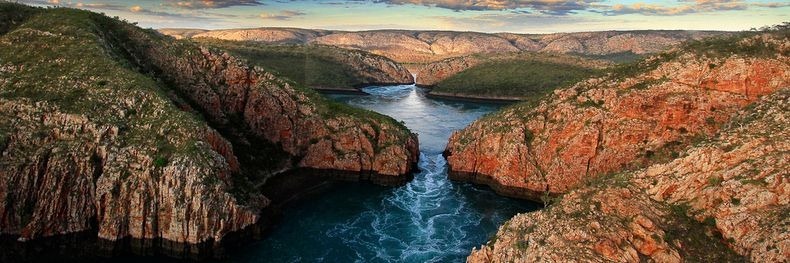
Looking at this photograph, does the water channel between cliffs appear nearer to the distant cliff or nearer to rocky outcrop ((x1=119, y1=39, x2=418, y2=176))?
the distant cliff

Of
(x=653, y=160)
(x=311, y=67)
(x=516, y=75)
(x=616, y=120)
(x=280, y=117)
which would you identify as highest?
(x=516, y=75)

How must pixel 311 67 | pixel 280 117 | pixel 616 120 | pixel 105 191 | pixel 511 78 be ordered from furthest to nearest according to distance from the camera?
pixel 311 67
pixel 511 78
pixel 280 117
pixel 616 120
pixel 105 191

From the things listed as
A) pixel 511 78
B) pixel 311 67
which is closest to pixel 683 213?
pixel 511 78

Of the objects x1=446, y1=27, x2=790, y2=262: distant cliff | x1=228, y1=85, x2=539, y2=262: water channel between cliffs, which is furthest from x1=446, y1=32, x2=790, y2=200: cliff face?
x1=228, y1=85, x2=539, y2=262: water channel between cliffs

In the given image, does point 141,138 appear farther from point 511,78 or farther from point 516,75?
point 516,75

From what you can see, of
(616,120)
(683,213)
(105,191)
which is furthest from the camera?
(616,120)

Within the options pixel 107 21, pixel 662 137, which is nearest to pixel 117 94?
pixel 107 21

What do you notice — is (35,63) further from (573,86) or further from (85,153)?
→ (573,86)
